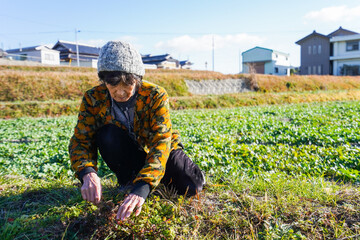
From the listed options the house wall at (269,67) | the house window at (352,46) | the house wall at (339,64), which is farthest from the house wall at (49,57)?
the house window at (352,46)

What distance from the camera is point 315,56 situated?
1533 inches

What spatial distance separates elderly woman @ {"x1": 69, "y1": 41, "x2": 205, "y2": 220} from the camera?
6.47 ft

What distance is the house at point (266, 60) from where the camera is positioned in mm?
42062

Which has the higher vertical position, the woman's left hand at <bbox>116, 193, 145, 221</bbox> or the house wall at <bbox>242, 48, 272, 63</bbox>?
the house wall at <bbox>242, 48, 272, 63</bbox>

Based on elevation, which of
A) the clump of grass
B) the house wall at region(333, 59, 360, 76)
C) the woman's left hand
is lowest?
the clump of grass

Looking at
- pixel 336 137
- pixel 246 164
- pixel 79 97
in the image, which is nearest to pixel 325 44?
pixel 79 97

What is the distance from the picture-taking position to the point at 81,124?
228 cm

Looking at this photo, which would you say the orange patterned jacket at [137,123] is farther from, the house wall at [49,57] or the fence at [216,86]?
the house wall at [49,57]

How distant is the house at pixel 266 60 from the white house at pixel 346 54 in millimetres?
7910

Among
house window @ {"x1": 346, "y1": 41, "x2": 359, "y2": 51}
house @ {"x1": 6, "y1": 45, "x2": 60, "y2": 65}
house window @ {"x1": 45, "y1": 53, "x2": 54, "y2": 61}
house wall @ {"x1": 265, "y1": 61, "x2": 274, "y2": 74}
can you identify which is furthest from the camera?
house wall @ {"x1": 265, "y1": 61, "x2": 274, "y2": 74}

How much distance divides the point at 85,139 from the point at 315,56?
4314 cm

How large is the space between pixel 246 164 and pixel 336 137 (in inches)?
107

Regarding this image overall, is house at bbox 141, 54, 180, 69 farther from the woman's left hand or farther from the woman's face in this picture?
the woman's left hand

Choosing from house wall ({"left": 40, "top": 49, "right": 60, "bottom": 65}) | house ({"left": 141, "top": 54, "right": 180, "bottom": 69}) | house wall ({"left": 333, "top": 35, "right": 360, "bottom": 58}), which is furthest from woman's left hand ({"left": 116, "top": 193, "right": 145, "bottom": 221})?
house ({"left": 141, "top": 54, "right": 180, "bottom": 69})
